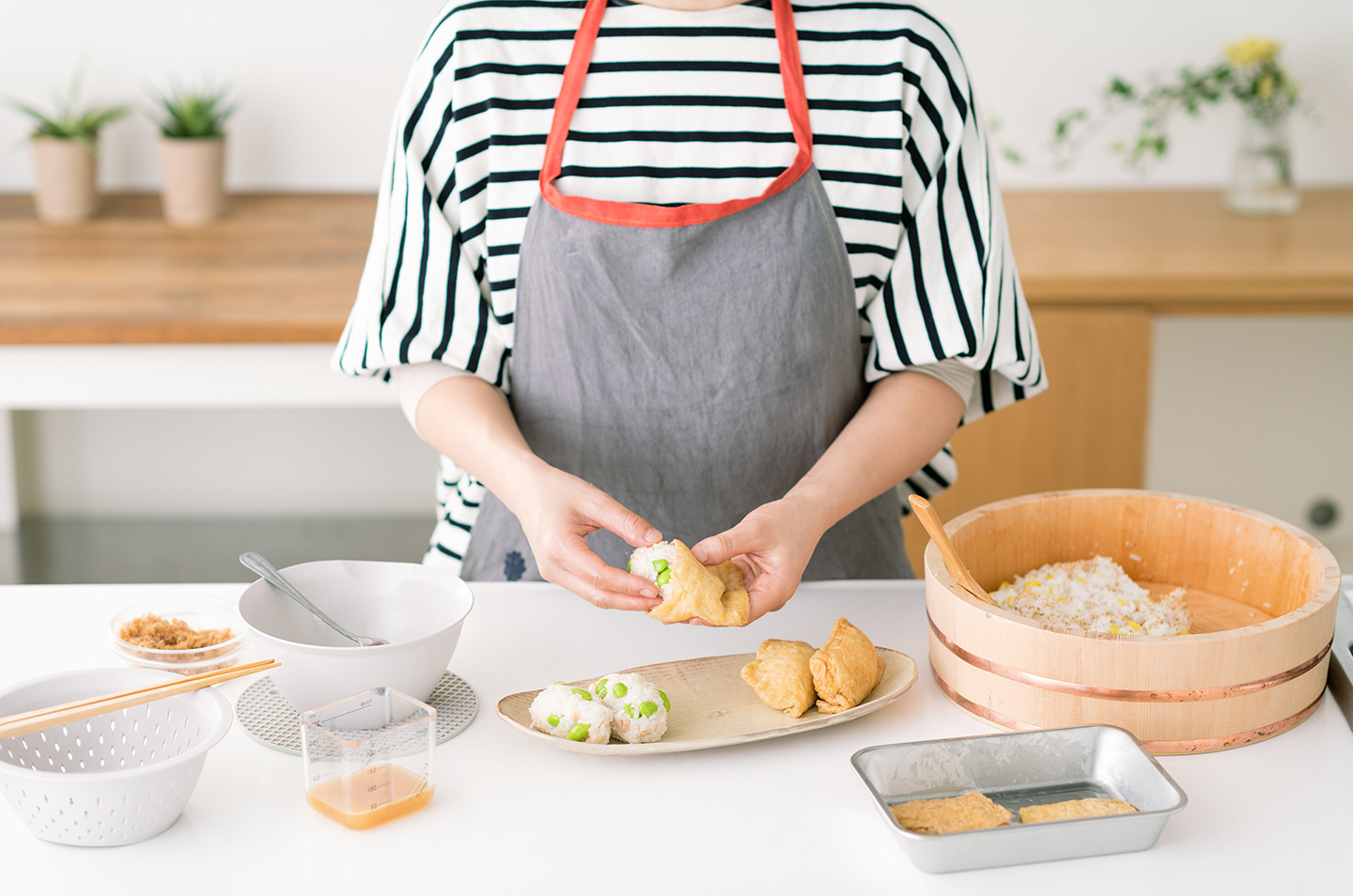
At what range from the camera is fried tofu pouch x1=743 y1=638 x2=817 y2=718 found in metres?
0.93

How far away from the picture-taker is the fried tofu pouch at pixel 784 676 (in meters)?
0.93

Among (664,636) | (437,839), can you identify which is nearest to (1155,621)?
(664,636)

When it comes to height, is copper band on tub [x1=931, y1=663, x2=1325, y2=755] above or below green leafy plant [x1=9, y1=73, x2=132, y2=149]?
below

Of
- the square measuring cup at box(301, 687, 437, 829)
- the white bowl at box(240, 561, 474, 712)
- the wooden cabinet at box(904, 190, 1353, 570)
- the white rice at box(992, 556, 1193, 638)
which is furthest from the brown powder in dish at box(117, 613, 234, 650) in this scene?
the wooden cabinet at box(904, 190, 1353, 570)

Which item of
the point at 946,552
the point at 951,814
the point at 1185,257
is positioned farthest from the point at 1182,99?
the point at 951,814

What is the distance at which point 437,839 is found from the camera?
813 mm

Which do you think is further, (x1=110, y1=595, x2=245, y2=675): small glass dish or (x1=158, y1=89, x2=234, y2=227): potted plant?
(x1=158, y1=89, x2=234, y2=227): potted plant

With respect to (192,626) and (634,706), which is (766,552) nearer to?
(634,706)

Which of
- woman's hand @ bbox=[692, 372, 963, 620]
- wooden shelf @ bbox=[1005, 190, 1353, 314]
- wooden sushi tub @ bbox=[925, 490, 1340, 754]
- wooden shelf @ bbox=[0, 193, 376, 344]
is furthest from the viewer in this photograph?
wooden shelf @ bbox=[1005, 190, 1353, 314]

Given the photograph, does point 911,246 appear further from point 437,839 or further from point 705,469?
point 437,839

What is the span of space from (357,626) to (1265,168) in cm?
222

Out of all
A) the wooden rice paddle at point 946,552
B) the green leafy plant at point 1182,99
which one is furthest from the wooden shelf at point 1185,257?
the wooden rice paddle at point 946,552

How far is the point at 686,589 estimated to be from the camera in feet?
3.09

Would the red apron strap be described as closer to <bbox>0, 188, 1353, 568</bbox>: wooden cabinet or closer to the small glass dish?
the small glass dish
